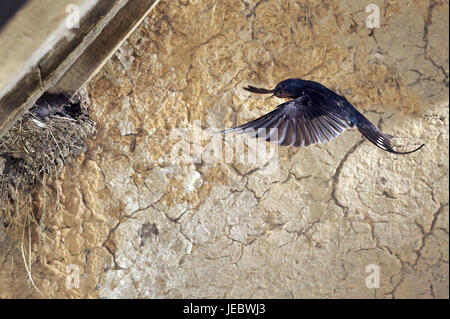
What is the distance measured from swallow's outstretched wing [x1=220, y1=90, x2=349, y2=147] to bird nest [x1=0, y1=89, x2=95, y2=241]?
0.68m

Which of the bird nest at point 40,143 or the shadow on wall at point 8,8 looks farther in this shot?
the bird nest at point 40,143

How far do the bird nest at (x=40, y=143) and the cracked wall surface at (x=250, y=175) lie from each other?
54mm

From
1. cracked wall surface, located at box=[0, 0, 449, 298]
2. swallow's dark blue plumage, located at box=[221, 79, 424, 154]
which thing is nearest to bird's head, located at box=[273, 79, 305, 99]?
swallow's dark blue plumage, located at box=[221, 79, 424, 154]

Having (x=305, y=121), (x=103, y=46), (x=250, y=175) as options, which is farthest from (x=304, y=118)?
(x=103, y=46)

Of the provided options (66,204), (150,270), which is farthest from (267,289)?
(66,204)

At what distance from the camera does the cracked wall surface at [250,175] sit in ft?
5.10

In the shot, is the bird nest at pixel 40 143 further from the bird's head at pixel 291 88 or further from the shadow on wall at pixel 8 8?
the bird's head at pixel 291 88

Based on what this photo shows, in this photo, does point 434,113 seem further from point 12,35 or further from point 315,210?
point 12,35

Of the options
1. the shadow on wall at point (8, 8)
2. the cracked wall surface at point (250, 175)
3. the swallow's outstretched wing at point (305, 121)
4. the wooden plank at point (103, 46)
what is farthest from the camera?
the cracked wall surface at point (250, 175)

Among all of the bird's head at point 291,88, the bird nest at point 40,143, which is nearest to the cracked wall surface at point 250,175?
the bird nest at point 40,143

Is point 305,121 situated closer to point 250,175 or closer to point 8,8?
point 250,175

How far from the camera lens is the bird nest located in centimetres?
133

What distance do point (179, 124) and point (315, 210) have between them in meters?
0.64

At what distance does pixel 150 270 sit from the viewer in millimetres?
1592
